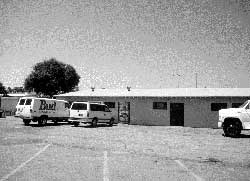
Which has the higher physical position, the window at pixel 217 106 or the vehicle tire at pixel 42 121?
the window at pixel 217 106

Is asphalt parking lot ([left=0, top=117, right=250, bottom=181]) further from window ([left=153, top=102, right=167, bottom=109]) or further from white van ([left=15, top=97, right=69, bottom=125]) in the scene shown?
window ([left=153, top=102, right=167, bottom=109])

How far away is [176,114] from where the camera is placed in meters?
25.2

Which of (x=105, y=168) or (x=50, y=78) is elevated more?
(x=50, y=78)

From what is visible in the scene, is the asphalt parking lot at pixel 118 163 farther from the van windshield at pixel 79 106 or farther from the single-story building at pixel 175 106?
the single-story building at pixel 175 106

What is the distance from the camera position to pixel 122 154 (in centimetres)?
992

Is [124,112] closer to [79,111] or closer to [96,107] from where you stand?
[96,107]

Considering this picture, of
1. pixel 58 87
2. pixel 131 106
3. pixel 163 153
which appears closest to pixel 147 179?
pixel 163 153

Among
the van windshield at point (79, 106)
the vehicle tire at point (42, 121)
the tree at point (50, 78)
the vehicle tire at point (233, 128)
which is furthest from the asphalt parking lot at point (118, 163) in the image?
the tree at point (50, 78)

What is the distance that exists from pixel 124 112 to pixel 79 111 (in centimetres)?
734

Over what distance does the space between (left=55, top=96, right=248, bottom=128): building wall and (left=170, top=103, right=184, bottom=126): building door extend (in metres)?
0.30

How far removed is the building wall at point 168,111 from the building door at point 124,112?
356mm

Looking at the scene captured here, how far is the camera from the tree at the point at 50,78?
2093 inches

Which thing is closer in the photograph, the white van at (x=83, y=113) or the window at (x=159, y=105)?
the white van at (x=83, y=113)

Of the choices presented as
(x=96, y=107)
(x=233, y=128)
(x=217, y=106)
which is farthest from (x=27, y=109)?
(x=217, y=106)
